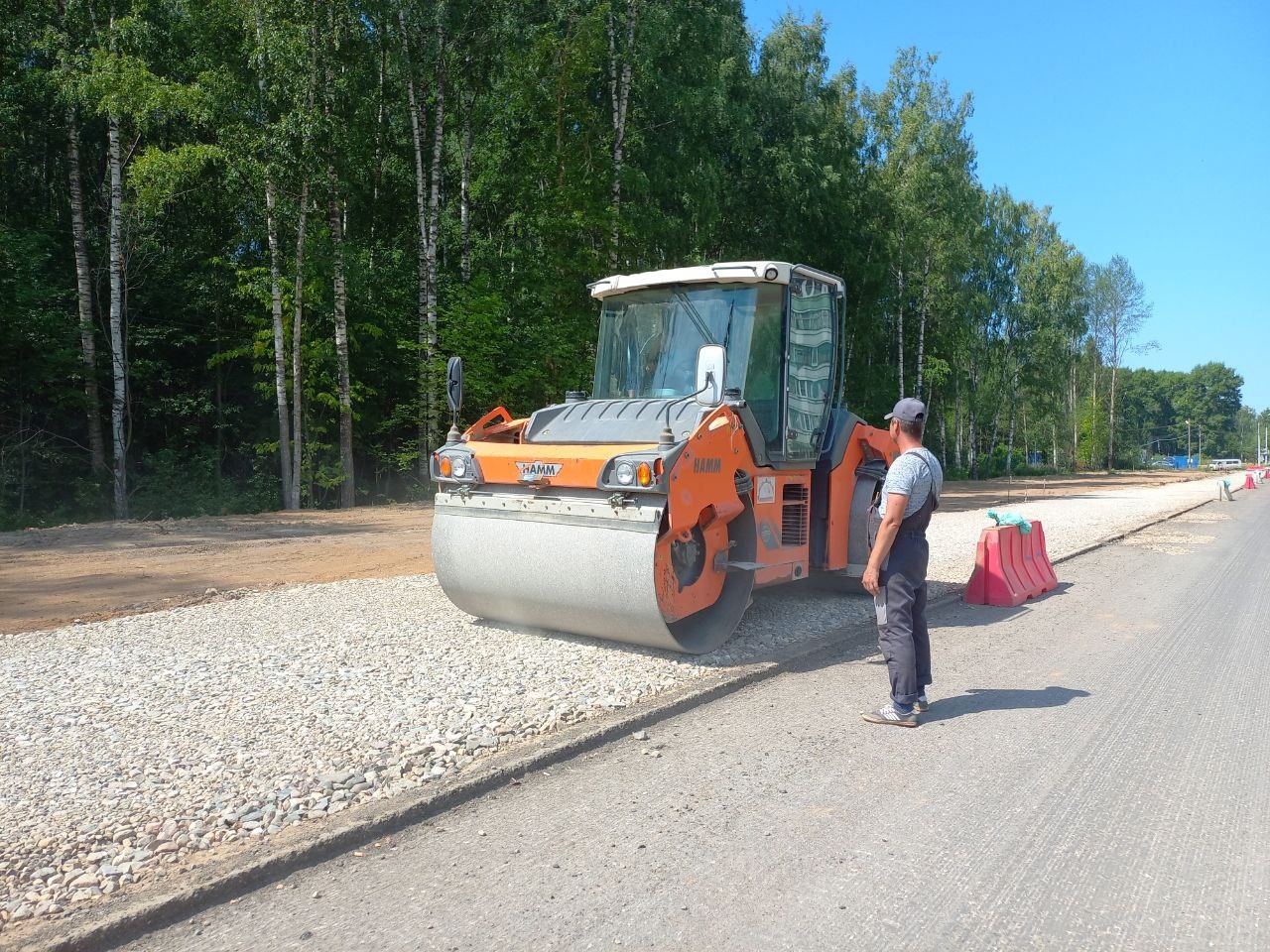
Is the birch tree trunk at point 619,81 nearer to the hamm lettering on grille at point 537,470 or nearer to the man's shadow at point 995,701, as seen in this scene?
the hamm lettering on grille at point 537,470

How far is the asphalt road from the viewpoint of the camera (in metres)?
3.00

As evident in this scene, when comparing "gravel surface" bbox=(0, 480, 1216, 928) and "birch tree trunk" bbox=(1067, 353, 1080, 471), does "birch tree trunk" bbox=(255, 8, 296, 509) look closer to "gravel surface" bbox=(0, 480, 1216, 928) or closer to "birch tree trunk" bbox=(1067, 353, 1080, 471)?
"gravel surface" bbox=(0, 480, 1216, 928)

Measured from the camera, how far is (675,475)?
5.74 m

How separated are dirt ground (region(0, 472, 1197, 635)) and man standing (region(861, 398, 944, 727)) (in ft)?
21.8

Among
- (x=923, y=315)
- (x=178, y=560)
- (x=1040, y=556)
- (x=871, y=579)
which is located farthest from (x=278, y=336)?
(x=923, y=315)

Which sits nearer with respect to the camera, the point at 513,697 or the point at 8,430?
the point at 513,697

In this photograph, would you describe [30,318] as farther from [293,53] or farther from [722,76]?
[722,76]

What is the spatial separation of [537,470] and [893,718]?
285cm

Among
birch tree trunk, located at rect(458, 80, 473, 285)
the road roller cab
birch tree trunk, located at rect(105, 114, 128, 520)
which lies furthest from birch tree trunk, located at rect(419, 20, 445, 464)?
the road roller cab

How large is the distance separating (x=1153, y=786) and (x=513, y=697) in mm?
3391

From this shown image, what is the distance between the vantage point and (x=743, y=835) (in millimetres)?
3676

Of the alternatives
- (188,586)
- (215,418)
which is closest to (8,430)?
(215,418)

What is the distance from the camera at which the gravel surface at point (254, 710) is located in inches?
139

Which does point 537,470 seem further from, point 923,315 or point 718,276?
point 923,315
